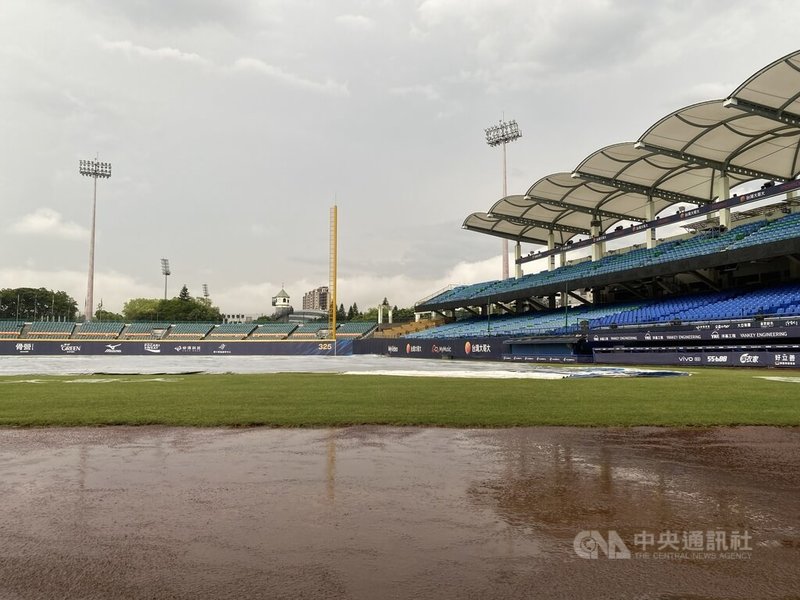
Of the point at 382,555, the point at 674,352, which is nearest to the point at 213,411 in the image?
the point at 382,555

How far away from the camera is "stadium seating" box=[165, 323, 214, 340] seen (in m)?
71.2

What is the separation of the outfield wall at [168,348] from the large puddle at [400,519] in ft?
175

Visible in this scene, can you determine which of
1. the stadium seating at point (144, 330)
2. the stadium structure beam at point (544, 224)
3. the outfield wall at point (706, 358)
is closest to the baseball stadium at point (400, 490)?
the outfield wall at point (706, 358)

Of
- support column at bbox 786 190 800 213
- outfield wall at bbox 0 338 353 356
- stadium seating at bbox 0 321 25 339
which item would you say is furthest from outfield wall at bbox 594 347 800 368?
stadium seating at bbox 0 321 25 339

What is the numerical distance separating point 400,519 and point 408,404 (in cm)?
773

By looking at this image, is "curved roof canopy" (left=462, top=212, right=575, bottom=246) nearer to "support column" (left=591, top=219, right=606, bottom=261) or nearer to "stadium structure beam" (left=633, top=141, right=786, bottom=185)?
"support column" (left=591, top=219, right=606, bottom=261)

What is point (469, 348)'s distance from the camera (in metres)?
46.7

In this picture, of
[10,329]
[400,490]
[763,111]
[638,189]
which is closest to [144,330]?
[10,329]

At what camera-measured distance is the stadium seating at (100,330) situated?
225 ft

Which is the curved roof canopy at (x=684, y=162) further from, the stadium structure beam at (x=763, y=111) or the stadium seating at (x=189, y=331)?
the stadium seating at (x=189, y=331)

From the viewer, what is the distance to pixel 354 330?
72.2 meters

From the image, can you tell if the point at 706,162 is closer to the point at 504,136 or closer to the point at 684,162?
the point at 684,162

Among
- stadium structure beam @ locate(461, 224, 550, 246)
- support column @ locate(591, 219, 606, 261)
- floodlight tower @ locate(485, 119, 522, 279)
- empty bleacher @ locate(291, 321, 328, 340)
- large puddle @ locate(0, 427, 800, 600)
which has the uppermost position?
floodlight tower @ locate(485, 119, 522, 279)

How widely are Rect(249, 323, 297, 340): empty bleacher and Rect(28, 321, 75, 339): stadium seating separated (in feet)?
77.9
